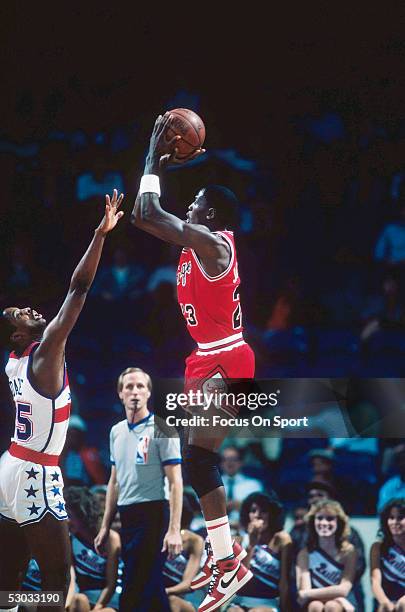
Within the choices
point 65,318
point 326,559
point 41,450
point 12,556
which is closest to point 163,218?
point 65,318

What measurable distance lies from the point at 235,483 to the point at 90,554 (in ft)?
3.55

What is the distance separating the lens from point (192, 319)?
5457mm

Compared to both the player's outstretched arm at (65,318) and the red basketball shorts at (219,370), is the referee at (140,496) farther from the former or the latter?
the player's outstretched arm at (65,318)

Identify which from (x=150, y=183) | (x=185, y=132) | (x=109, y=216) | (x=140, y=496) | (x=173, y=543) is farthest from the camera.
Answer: (x=140, y=496)

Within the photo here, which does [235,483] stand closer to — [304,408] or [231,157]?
[304,408]

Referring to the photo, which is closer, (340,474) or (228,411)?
(228,411)

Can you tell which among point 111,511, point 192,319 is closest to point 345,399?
point 192,319

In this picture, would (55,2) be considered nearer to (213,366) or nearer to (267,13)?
(267,13)

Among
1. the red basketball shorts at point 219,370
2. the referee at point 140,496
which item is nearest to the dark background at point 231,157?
the referee at point 140,496

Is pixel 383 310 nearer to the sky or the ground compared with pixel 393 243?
nearer to the ground

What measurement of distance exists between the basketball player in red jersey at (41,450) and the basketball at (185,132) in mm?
610

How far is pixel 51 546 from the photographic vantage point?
519 centimetres

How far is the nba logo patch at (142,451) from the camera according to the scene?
6.05 meters

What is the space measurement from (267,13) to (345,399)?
102 inches
